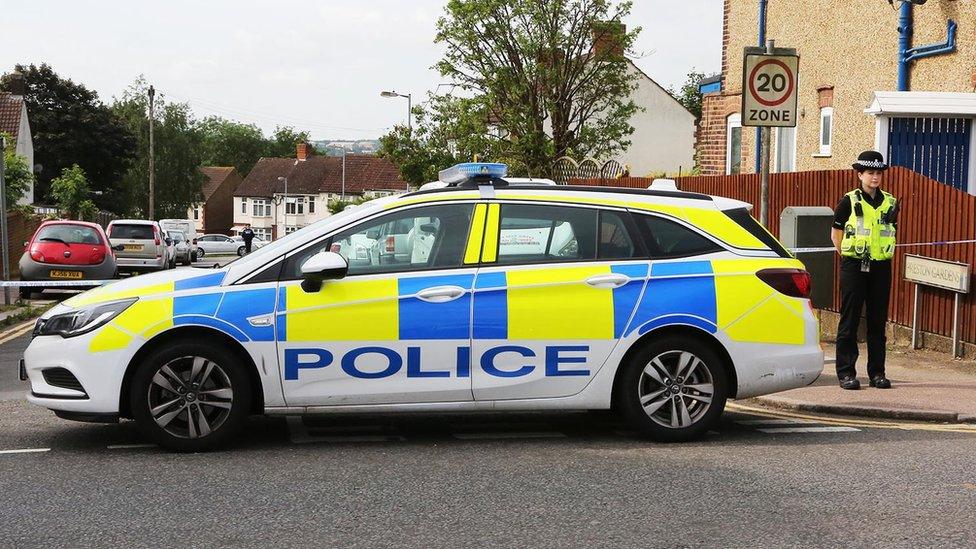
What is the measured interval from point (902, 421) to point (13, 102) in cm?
6320

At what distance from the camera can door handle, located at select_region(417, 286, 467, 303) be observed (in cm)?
727

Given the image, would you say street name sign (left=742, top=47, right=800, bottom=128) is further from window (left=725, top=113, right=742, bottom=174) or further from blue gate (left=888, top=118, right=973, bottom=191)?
window (left=725, top=113, right=742, bottom=174)

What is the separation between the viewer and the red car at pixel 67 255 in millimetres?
22688

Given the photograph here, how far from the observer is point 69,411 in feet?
23.5

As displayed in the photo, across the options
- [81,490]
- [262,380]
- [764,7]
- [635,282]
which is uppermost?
[764,7]

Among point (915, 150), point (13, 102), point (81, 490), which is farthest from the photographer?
point (13, 102)

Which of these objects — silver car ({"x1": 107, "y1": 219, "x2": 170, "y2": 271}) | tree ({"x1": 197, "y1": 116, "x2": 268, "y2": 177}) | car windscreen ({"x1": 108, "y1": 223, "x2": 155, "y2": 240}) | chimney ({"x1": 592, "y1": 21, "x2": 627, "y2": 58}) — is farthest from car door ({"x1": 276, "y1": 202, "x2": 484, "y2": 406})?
tree ({"x1": 197, "y1": 116, "x2": 268, "y2": 177})

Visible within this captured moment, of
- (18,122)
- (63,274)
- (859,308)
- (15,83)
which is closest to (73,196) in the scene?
(18,122)

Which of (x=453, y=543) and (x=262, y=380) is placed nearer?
(x=453, y=543)

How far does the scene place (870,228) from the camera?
31.8ft

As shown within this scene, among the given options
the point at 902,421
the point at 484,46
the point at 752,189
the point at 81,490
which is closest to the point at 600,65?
the point at 484,46

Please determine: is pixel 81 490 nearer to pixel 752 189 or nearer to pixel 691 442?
pixel 691 442

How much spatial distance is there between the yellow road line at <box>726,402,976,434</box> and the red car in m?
16.6

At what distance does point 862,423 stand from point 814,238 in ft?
15.8
